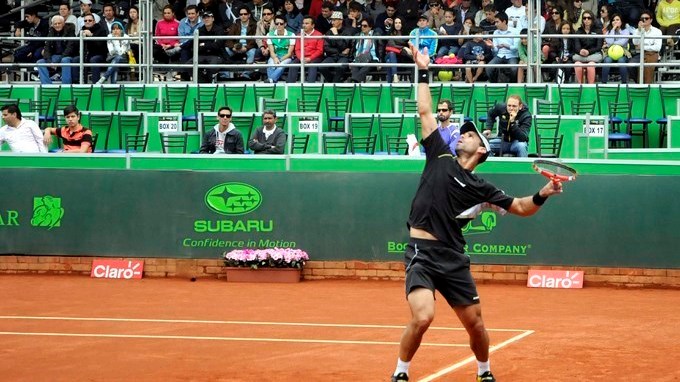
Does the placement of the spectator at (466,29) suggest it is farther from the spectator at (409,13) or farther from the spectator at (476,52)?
the spectator at (409,13)

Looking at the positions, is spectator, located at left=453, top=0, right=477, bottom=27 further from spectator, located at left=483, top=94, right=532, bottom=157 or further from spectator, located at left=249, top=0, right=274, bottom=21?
spectator, located at left=483, top=94, right=532, bottom=157

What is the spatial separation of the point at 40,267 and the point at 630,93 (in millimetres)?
11320

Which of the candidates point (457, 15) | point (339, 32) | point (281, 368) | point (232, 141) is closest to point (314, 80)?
point (339, 32)

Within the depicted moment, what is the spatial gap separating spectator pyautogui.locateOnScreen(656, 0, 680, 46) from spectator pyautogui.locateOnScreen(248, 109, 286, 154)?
29.8 feet

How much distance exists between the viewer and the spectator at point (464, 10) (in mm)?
25139

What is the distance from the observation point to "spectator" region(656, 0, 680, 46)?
24.5m

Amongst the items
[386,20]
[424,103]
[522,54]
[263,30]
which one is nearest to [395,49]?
[386,20]

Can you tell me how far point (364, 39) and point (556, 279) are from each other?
8.23 meters

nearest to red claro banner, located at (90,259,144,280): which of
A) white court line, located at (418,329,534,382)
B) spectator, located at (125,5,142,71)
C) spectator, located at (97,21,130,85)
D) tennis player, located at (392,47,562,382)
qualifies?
spectator, located at (97,21,130,85)

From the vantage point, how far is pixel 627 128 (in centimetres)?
2261

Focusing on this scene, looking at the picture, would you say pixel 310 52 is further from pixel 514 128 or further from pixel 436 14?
pixel 514 128

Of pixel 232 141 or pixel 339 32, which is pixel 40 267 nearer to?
pixel 232 141

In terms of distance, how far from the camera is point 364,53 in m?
24.3

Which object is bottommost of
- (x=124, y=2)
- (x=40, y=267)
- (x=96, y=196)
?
(x=40, y=267)
